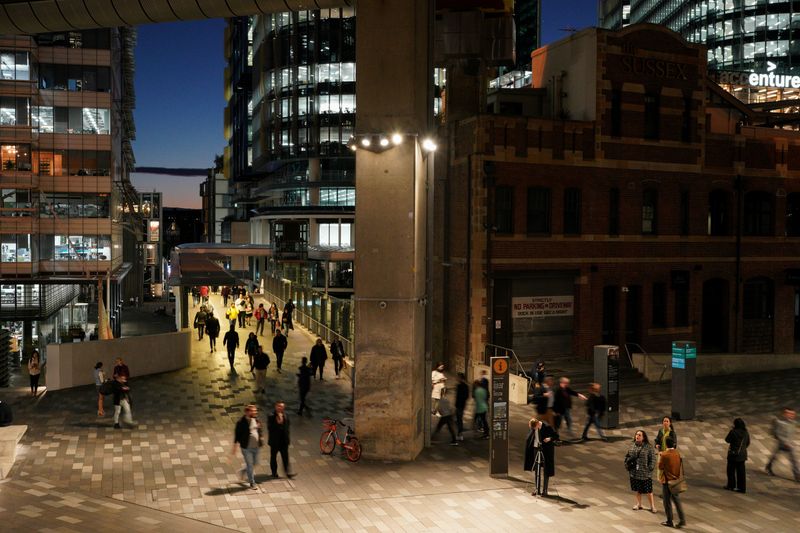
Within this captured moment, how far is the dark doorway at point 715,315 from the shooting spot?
31828mm

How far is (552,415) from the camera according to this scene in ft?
56.7

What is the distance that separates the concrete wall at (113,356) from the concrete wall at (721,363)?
1618cm

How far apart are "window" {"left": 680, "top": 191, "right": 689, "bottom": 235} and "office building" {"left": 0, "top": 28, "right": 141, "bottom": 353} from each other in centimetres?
2918

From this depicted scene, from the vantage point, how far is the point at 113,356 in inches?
919

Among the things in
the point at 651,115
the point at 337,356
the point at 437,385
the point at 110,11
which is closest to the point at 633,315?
the point at 651,115

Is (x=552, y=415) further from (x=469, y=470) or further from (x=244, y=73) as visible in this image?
(x=244, y=73)

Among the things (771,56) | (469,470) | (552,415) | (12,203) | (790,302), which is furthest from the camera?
(771,56)

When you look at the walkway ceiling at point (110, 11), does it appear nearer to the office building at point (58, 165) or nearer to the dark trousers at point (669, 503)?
the dark trousers at point (669, 503)

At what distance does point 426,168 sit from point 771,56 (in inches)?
3717

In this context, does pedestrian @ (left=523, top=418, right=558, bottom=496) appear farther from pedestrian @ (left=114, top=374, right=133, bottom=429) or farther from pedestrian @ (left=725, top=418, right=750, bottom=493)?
pedestrian @ (left=114, top=374, right=133, bottom=429)

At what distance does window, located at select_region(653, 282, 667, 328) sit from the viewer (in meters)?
30.2

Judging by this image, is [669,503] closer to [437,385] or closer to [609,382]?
[609,382]

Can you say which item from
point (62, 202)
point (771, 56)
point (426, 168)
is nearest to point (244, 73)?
point (62, 202)

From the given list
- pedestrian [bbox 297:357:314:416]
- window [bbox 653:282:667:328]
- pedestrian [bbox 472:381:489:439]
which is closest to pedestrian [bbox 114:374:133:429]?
pedestrian [bbox 297:357:314:416]
